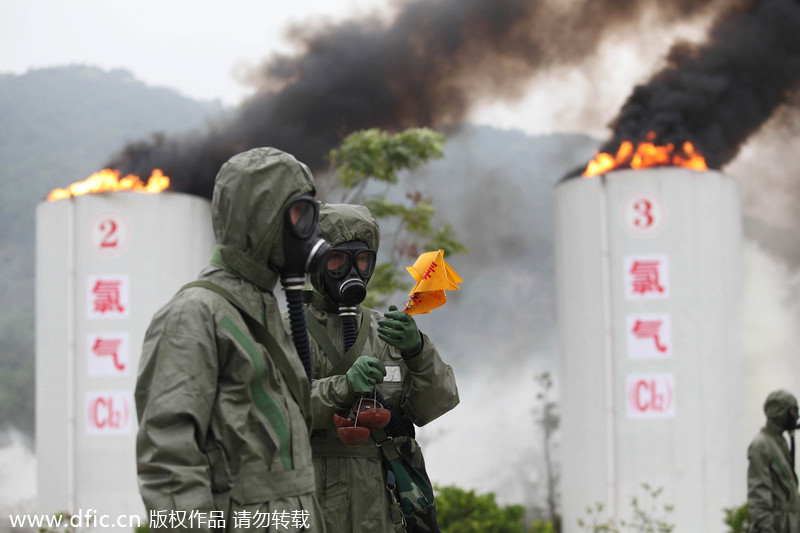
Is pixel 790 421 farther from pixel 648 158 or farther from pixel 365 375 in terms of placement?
pixel 648 158

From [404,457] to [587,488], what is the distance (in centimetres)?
723

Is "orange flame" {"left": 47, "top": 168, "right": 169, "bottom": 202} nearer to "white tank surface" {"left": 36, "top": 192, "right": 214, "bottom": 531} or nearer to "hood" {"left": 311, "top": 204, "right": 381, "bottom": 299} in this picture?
"white tank surface" {"left": 36, "top": 192, "right": 214, "bottom": 531}

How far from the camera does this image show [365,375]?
2.87m

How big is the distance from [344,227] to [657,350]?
7.13 m

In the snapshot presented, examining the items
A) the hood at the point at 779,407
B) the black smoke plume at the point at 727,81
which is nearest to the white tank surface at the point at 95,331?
the black smoke plume at the point at 727,81

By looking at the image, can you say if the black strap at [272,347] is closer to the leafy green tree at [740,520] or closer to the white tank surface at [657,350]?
the leafy green tree at [740,520]

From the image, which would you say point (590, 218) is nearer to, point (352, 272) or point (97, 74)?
point (352, 272)

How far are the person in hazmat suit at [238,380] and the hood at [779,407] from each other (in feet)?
16.6

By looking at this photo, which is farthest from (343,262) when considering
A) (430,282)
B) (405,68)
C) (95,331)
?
(405,68)

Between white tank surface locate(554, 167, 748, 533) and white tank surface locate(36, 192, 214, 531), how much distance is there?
4.28m

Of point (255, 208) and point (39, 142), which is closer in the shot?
point (255, 208)

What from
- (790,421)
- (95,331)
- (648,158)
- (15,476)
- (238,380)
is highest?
(648,158)

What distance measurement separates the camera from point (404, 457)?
10.8 feet

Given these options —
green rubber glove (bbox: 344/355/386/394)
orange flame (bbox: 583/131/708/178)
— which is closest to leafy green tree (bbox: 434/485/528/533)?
orange flame (bbox: 583/131/708/178)
